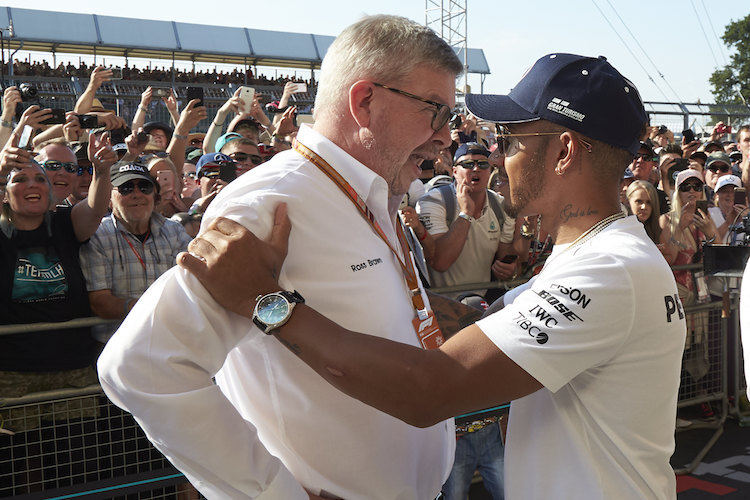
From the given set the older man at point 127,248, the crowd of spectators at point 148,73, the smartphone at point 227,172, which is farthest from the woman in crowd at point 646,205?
the crowd of spectators at point 148,73

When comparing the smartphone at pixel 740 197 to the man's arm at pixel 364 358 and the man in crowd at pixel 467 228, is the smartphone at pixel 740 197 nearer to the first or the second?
the man in crowd at pixel 467 228

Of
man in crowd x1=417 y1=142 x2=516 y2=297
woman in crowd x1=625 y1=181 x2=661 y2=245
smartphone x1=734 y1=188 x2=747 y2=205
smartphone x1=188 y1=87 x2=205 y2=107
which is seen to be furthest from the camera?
smartphone x1=734 y1=188 x2=747 y2=205

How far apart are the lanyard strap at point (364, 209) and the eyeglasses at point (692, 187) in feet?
18.8

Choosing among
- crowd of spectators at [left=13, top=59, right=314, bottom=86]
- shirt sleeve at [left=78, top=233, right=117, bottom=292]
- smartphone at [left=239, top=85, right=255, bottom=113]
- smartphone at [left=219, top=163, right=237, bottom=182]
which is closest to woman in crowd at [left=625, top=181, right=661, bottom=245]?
smartphone at [left=219, top=163, right=237, bottom=182]

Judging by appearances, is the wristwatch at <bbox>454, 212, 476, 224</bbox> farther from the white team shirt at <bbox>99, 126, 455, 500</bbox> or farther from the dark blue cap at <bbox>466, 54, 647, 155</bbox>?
the dark blue cap at <bbox>466, 54, 647, 155</bbox>

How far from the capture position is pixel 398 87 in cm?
205

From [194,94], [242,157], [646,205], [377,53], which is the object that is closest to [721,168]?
[646,205]

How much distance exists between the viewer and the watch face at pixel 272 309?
5.38 ft

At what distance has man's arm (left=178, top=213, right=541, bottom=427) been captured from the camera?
1.64 meters

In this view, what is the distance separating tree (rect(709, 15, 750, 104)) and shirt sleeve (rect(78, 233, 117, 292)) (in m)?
62.0

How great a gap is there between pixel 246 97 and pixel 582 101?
604cm

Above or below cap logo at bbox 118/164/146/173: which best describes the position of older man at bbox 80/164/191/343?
below

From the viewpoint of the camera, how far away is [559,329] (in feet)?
5.51

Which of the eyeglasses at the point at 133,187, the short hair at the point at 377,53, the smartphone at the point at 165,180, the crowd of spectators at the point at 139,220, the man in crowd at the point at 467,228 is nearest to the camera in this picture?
the short hair at the point at 377,53
